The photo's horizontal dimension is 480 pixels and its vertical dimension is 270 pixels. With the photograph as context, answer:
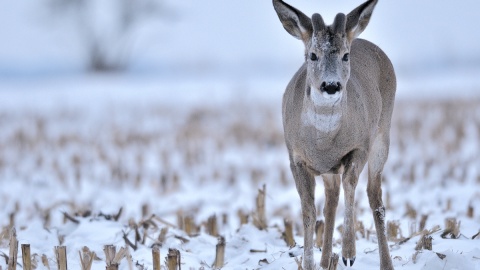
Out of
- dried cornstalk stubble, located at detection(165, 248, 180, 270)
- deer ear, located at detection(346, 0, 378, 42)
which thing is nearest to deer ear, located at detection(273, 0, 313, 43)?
deer ear, located at detection(346, 0, 378, 42)

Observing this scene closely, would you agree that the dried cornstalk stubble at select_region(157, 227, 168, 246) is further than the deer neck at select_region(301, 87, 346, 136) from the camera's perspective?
Yes

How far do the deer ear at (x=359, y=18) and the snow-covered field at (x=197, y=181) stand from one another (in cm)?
155

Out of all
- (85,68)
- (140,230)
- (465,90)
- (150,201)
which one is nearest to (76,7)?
(85,68)

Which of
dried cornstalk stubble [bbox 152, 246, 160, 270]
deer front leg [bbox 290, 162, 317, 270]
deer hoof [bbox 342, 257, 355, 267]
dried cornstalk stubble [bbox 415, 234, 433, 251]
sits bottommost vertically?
deer hoof [bbox 342, 257, 355, 267]

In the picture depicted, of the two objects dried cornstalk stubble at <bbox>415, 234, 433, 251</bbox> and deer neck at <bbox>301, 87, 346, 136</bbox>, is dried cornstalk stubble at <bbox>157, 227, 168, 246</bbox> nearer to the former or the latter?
deer neck at <bbox>301, 87, 346, 136</bbox>

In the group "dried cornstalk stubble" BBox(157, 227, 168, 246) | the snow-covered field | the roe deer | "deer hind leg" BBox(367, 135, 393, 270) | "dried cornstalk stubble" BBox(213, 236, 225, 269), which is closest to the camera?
the roe deer

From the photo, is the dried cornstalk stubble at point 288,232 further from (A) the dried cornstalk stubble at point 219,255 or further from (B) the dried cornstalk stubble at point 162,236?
(B) the dried cornstalk stubble at point 162,236

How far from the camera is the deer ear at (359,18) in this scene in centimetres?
538

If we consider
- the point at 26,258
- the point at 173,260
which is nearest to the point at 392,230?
the point at 173,260

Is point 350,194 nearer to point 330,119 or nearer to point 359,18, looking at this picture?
point 330,119

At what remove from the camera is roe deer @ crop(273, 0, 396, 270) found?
17.0 ft

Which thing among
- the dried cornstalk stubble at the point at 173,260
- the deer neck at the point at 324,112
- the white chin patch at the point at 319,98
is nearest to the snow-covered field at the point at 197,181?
the dried cornstalk stubble at the point at 173,260

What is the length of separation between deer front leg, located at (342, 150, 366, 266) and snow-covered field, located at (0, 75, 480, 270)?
6.1 inches

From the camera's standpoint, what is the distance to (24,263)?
509cm
